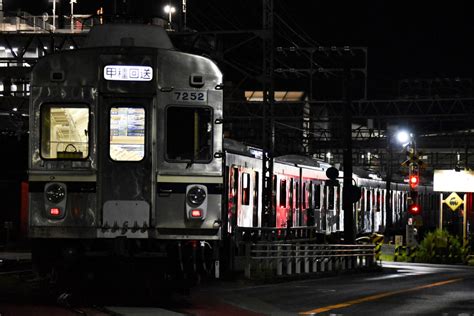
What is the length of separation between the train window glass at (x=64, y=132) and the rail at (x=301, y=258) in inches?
325

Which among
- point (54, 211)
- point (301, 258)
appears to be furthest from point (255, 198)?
point (54, 211)

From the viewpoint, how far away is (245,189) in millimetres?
28812

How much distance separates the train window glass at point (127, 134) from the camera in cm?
1531

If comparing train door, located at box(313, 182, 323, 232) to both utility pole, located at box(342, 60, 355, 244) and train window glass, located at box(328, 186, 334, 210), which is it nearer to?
train window glass, located at box(328, 186, 334, 210)

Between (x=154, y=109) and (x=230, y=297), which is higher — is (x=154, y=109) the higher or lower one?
the higher one

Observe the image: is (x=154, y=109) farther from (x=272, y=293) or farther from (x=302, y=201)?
(x=302, y=201)

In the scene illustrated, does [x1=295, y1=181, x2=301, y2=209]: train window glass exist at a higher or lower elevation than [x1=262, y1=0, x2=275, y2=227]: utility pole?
lower

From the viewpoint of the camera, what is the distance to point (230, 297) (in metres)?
18.7

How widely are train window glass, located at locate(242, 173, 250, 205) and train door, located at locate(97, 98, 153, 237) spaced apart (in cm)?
1305

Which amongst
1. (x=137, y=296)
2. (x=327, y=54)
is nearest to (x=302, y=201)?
(x=327, y=54)

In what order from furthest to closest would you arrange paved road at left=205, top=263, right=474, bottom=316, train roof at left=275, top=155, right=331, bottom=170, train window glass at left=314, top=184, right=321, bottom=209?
train window glass at left=314, top=184, right=321, bottom=209 < train roof at left=275, top=155, right=331, bottom=170 < paved road at left=205, top=263, right=474, bottom=316

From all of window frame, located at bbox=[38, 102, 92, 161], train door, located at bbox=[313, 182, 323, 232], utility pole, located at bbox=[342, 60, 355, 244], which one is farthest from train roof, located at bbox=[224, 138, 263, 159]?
window frame, located at bbox=[38, 102, 92, 161]

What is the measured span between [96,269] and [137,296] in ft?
7.82

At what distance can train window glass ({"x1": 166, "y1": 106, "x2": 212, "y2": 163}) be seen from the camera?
15484mm
